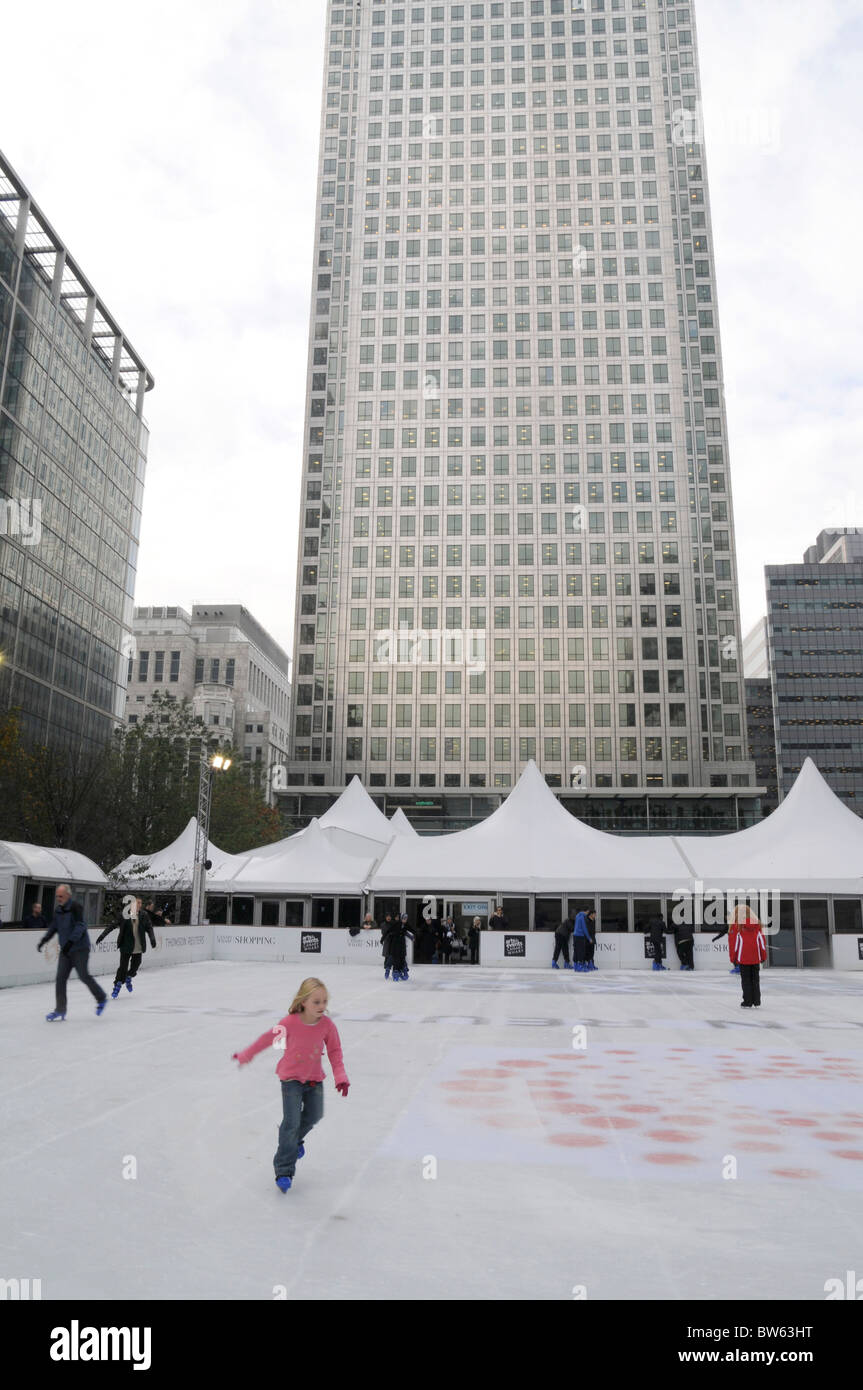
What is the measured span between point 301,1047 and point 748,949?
12.5m

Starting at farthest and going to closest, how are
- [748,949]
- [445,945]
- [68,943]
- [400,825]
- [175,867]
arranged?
[400,825] → [175,867] → [445,945] → [748,949] → [68,943]

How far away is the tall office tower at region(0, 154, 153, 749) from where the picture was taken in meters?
66.2

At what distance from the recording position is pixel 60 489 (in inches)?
2889

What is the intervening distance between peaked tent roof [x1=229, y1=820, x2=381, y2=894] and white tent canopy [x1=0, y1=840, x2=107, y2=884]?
4765 millimetres

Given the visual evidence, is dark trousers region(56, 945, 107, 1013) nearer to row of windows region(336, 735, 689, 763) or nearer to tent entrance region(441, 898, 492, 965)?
A: tent entrance region(441, 898, 492, 965)

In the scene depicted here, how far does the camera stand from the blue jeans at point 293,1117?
574 centimetres

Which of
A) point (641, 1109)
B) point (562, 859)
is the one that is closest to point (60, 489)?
point (562, 859)

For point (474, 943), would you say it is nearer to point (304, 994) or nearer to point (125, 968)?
point (125, 968)

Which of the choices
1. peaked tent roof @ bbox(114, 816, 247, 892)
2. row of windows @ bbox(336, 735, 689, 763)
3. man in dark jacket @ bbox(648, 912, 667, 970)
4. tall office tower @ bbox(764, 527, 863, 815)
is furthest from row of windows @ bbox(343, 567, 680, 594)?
man in dark jacket @ bbox(648, 912, 667, 970)

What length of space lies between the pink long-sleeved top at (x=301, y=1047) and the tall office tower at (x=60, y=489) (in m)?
60.1

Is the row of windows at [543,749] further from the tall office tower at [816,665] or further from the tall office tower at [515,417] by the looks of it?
the tall office tower at [816,665]

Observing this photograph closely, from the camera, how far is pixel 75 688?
253ft

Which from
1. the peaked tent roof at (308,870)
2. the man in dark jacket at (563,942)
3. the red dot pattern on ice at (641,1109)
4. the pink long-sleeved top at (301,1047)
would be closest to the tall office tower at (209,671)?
the peaked tent roof at (308,870)
